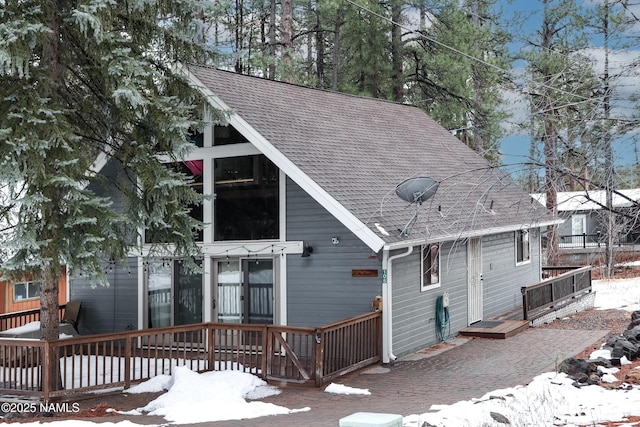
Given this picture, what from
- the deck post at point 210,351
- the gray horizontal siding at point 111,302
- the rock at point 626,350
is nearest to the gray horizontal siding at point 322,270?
the deck post at point 210,351

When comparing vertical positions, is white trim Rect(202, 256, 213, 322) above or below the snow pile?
above

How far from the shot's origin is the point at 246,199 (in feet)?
48.1

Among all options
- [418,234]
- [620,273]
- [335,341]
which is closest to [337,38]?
[620,273]

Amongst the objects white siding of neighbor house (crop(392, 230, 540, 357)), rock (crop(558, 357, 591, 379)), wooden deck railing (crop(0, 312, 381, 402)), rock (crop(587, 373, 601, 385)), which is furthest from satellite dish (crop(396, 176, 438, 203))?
rock (crop(587, 373, 601, 385))

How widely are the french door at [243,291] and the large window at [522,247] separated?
30.5 ft

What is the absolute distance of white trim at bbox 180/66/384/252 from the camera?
41.9 ft

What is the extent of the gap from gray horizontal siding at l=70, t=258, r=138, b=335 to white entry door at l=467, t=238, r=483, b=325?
25.5ft

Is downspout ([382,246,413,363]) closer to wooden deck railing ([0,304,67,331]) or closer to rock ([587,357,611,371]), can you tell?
rock ([587,357,611,371])

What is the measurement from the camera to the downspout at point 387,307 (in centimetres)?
1336

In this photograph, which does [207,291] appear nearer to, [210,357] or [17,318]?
[210,357]

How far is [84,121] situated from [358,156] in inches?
247

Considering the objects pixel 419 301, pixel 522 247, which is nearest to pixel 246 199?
pixel 419 301

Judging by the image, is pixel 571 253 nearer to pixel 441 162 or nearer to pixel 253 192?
pixel 441 162

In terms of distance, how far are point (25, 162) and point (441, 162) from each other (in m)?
11.9
